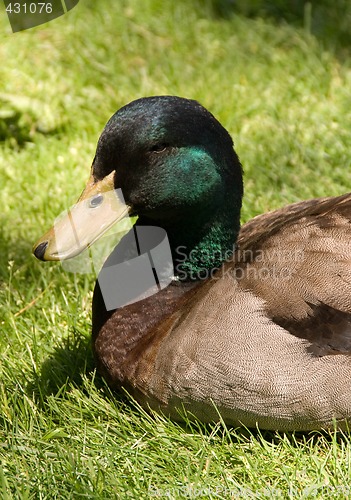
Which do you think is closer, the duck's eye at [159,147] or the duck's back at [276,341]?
the duck's back at [276,341]

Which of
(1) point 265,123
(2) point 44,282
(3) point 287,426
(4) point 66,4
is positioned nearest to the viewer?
(3) point 287,426

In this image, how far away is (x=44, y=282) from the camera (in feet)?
13.1

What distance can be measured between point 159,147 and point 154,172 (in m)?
0.10

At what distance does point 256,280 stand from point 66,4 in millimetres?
3963

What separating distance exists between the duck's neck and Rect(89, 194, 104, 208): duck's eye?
28cm

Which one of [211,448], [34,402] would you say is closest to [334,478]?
[211,448]

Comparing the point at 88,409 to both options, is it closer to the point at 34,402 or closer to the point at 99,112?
the point at 34,402

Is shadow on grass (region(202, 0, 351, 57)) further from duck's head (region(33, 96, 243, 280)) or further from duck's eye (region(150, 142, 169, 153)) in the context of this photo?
duck's eye (region(150, 142, 169, 153))

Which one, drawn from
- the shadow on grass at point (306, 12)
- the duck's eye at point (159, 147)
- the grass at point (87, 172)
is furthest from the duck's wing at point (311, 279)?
the shadow on grass at point (306, 12)

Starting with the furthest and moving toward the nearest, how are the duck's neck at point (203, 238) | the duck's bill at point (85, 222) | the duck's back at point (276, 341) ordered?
the duck's neck at point (203, 238) → the duck's bill at point (85, 222) → the duck's back at point (276, 341)

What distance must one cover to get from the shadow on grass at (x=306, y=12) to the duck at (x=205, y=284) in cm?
328

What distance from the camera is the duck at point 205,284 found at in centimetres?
288

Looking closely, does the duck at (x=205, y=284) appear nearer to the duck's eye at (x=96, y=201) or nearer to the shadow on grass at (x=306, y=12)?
the duck's eye at (x=96, y=201)

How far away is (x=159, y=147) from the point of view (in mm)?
3043
